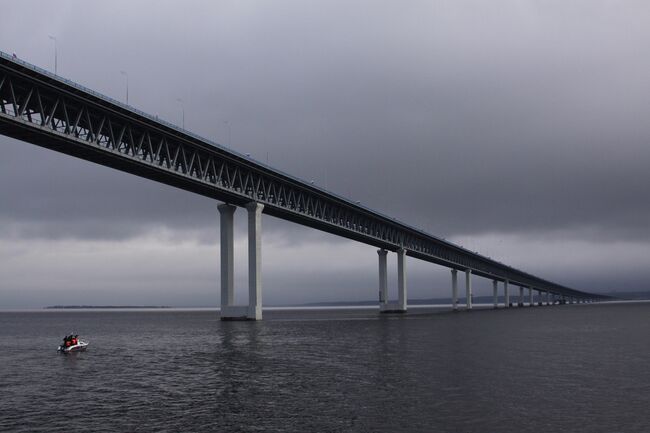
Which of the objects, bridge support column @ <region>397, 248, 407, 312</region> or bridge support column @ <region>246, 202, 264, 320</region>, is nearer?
bridge support column @ <region>246, 202, 264, 320</region>

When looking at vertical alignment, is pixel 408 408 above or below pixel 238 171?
below

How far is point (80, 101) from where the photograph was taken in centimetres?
6688

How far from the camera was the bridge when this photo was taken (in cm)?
6315

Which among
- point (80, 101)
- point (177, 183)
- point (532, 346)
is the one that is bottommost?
point (532, 346)

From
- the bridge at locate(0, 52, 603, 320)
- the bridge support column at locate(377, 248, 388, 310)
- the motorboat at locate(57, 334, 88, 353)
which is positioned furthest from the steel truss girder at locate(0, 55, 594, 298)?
the bridge support column at locate(377, 248, 388, 310)

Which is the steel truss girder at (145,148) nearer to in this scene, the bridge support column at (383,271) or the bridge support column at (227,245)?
the bridge support column at (227,245)

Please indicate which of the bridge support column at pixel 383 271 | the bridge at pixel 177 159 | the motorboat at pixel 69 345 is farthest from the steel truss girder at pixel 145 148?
the bridge support column at pixel 383 271

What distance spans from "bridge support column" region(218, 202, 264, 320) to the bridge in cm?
16

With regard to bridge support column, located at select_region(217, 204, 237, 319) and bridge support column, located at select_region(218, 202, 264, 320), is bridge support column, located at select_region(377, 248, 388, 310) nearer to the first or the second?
bridge support column, located at select_region(218, 202, 264, 320)

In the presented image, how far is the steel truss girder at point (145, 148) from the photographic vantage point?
2468 inches

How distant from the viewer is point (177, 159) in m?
89.9

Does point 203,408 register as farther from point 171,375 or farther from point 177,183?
point 177,183

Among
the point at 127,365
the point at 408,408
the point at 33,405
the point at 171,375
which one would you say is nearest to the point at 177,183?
the point at 127,365

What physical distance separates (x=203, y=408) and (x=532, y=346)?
44269 mm
